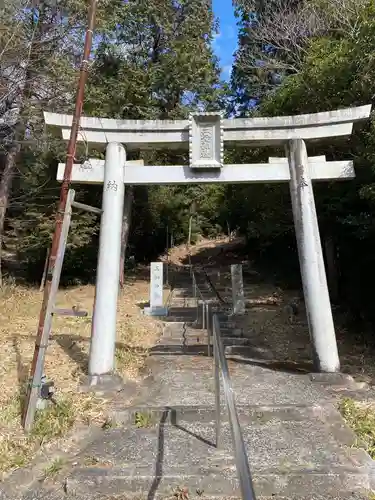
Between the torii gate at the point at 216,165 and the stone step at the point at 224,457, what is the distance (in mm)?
1984

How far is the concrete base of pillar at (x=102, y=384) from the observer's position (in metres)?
5.49

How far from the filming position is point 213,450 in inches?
152

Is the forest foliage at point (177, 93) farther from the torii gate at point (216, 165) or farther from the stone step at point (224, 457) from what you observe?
the stone step at point (224, 457)

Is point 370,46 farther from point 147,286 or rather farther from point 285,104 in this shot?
point 147,286

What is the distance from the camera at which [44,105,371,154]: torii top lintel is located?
6391 mm

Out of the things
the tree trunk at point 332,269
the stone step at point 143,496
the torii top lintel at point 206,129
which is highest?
the torii top lintel at point 206,129

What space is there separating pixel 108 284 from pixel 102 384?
1353 mm

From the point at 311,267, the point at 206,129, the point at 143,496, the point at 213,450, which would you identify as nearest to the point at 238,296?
the point at 311,267

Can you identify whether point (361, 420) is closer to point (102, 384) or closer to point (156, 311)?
point (102, 384)

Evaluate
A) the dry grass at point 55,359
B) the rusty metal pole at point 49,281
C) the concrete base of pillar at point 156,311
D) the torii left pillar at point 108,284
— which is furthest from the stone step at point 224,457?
the concrete base of pillar at point 156,311

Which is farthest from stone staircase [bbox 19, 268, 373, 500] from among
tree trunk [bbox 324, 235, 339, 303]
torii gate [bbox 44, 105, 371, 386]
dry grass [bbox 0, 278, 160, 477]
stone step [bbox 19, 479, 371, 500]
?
tree trunk [bbox 324, 235, 339, 303]

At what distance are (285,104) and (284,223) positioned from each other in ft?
10.6

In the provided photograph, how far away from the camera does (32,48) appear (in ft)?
35.7

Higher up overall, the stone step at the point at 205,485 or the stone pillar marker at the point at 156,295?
the stone pillar marker at the point at 156,295
